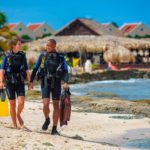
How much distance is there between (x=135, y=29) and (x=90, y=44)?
135 feet

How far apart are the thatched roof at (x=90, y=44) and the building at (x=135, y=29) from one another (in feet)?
122

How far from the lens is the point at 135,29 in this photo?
79.2 metres

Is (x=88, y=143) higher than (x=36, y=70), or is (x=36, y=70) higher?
(x=36, y=70)

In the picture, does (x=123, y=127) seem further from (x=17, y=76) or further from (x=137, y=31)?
(x=137, y=31)

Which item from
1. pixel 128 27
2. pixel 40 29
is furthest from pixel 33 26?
pixel 128 27

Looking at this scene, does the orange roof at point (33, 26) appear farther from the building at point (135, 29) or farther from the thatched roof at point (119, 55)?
the thatched roof at point (119, 55)

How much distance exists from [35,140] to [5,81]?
4.17 ft

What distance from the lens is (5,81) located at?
780cm

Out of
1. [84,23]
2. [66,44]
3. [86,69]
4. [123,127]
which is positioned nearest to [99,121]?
[123,127]

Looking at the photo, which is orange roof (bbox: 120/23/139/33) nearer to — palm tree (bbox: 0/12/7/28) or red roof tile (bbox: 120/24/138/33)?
red roof tile (bbox: 120/24/138/33)

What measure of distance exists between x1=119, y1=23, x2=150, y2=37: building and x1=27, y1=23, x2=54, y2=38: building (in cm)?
1167

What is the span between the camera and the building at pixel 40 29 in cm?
8131

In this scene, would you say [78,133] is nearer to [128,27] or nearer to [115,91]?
[115,91]

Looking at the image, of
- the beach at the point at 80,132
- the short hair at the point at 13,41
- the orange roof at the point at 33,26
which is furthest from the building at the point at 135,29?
the short hair at the point at 13,41
